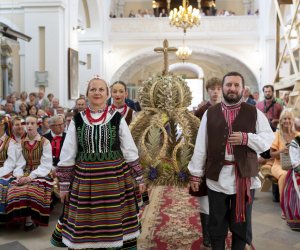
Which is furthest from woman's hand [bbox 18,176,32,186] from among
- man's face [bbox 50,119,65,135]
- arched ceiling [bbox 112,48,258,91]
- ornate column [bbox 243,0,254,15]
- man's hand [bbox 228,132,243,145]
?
ornate column [bbox 243,0,254,15]

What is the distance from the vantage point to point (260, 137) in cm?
282

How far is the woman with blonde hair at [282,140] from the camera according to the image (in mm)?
4781

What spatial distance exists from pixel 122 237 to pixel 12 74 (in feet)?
35.8

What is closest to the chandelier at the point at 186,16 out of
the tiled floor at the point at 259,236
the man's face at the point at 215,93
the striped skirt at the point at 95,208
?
the tiled floor at the point at 259,236

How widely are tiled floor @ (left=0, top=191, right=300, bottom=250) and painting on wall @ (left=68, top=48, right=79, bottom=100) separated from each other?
7.52 m

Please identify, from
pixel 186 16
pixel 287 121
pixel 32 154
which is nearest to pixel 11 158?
pixel 32 154

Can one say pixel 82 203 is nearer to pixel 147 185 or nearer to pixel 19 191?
pixel 147 185

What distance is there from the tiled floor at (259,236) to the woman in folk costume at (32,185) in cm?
14

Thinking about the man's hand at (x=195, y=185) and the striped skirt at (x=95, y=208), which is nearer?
the striped skirt at (x=95, y=208)

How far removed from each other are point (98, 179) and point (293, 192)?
8.64ft

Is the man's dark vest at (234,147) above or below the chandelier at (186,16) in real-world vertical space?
below

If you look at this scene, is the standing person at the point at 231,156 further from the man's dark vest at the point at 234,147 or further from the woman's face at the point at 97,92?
the woman's face at the point at 97,92

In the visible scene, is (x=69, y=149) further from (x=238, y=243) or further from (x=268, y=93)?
(x=268, y=93)

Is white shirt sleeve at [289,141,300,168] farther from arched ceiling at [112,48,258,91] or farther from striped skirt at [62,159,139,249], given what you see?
arched ceiling at [112,48,258,91]
